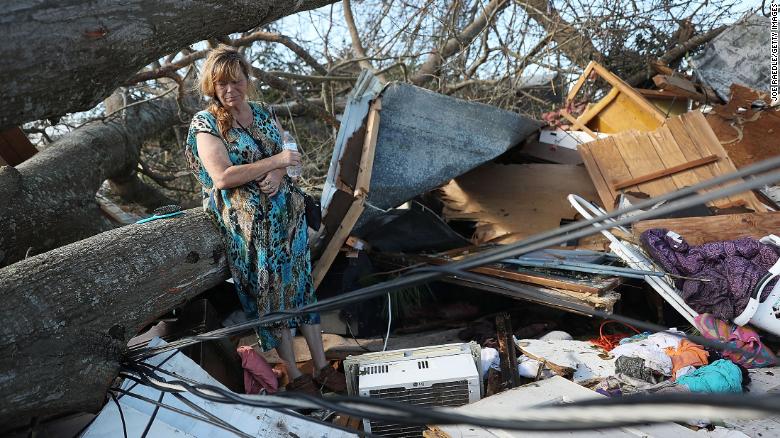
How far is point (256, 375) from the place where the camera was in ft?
11.6

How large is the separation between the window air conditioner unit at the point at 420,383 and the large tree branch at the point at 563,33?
4804 millimetres

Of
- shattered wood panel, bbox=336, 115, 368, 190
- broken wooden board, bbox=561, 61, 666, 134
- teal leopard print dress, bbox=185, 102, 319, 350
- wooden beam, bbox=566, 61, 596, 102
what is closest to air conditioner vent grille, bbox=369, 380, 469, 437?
teal leopard print dress, bbox=185, 102, 319, 350

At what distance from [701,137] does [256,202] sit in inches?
171

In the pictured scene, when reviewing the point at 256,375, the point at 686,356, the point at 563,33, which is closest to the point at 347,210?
the point at 256,375

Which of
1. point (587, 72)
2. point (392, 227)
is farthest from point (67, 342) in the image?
point (587, 72)

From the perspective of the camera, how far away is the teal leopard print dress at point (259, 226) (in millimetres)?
3148

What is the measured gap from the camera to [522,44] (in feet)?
24.2

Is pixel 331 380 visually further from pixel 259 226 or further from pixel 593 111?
pixel 593 111

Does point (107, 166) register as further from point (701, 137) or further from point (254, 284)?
point (701, 137)

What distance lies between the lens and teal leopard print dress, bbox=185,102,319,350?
3.15 m

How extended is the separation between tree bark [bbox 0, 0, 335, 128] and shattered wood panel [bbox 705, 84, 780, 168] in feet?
16.6

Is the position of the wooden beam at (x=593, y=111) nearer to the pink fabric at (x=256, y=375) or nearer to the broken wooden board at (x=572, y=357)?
the broken wooden board at (x=572, y=357)

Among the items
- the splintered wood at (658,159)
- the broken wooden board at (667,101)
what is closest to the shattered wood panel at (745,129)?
the splintered wood at (658,159)

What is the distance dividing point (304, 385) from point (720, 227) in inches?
128
